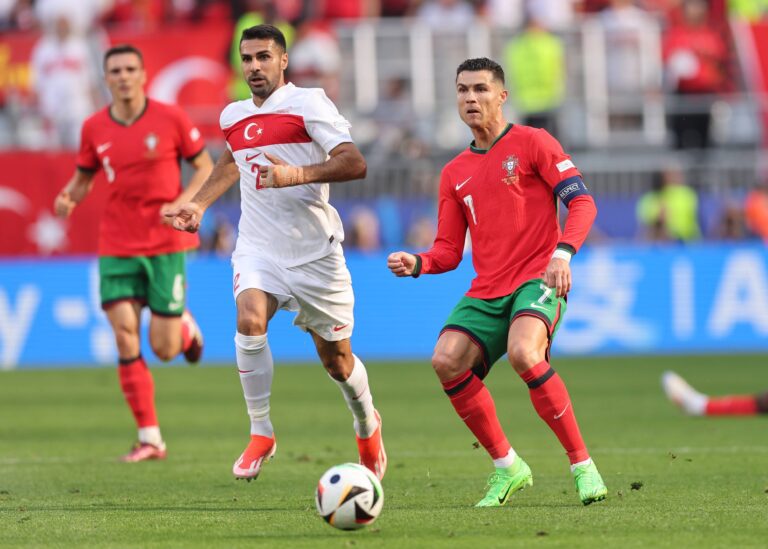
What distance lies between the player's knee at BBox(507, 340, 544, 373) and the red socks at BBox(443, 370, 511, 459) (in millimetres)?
372

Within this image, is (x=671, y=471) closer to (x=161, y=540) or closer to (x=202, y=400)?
(x=161, y=540)

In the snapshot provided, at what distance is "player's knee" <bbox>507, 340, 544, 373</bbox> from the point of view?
284 inches

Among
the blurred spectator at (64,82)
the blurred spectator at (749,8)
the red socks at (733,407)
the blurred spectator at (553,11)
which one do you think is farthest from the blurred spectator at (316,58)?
the red socks at (733,407)

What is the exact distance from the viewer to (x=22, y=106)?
21.0 m

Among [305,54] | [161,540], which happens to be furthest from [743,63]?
[161,540]

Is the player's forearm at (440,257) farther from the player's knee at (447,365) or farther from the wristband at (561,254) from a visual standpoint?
the wristband at (561,254)

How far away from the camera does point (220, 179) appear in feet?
27.1

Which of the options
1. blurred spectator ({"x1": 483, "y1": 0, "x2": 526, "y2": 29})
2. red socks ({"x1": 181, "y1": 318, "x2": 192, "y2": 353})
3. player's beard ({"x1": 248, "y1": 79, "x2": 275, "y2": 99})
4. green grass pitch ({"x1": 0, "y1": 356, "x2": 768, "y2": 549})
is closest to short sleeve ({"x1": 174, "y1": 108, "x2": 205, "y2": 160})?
red socks ({"x1": 181, "y1": 318, "x2": 192, "y2": 353})

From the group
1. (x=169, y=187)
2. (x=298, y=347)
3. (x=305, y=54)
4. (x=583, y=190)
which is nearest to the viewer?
(x=583, y=190)

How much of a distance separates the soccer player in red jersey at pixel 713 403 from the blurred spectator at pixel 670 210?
6.96 metres

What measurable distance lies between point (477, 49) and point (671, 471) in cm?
1311

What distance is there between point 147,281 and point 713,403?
16.4 ft

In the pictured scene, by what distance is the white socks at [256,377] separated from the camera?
26.1ft

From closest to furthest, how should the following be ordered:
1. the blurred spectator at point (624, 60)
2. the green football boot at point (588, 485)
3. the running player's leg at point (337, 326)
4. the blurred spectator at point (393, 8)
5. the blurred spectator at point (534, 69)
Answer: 1. the green football boot at point (588, 485)
2. the running player's leg at point (337, 326)
3. the blurred spectator at point (534, 69)
4. the blurred spectator at point (624, 60)
5. the blurred spectator at point (393, 8)
